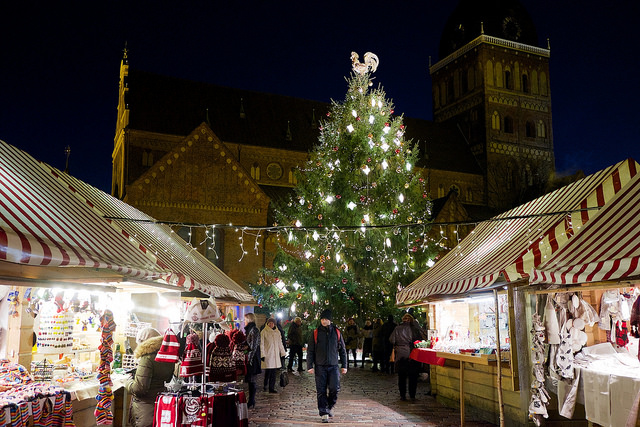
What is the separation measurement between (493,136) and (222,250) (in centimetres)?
2545

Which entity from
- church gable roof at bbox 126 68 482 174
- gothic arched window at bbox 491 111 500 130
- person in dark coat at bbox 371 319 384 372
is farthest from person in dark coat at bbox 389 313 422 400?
gothic arched window at bbox 491 111 500 130

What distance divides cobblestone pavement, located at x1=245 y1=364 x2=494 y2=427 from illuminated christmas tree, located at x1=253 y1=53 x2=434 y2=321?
4131 millimetres

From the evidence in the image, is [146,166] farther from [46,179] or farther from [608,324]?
[608,324]

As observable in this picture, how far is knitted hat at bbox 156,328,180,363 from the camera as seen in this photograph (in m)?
7.25

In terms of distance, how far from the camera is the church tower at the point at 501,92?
44500 millimetres

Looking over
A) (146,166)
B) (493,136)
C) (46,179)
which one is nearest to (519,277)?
(46,179)

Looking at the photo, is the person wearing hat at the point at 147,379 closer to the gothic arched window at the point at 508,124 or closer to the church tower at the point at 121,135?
the church tower at the point at 121,135

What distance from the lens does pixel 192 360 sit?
7.04m

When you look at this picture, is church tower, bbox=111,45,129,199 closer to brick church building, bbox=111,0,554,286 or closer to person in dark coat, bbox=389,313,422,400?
brick church building, bbox=111,0,554,286

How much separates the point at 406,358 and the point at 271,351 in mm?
3204

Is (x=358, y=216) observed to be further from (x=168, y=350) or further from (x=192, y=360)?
(x=192, y=360)

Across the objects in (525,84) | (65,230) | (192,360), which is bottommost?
(192,360)

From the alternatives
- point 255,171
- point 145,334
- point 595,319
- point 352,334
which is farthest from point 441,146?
point 145,334

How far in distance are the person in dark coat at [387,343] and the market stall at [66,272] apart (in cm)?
785
